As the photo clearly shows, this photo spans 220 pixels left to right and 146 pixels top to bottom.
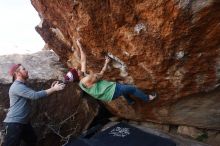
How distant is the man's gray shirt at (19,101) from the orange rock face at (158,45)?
1356mm

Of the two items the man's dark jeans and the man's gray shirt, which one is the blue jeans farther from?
the man's dark jeans

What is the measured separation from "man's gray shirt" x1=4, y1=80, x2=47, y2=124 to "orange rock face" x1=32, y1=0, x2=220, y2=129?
1356mm

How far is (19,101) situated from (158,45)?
316cm

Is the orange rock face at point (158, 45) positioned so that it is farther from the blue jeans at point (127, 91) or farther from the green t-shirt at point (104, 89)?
the green t-shirt at point (104, 89)

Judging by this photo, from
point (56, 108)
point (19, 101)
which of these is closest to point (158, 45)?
point (19, 101)

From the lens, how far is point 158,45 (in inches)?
233

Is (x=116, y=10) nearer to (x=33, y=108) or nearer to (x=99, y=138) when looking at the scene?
(x=99, y=138)

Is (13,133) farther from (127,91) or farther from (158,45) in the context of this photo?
(158,45)

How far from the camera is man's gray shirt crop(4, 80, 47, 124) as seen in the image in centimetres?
698

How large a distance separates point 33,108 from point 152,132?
2.93 m

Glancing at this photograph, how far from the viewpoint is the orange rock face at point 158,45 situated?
5355mm

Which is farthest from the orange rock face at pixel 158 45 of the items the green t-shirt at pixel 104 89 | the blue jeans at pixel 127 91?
the green t-shirt at pixel 104 89

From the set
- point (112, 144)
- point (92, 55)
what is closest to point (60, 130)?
point (112, 144)

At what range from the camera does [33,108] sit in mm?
8547
